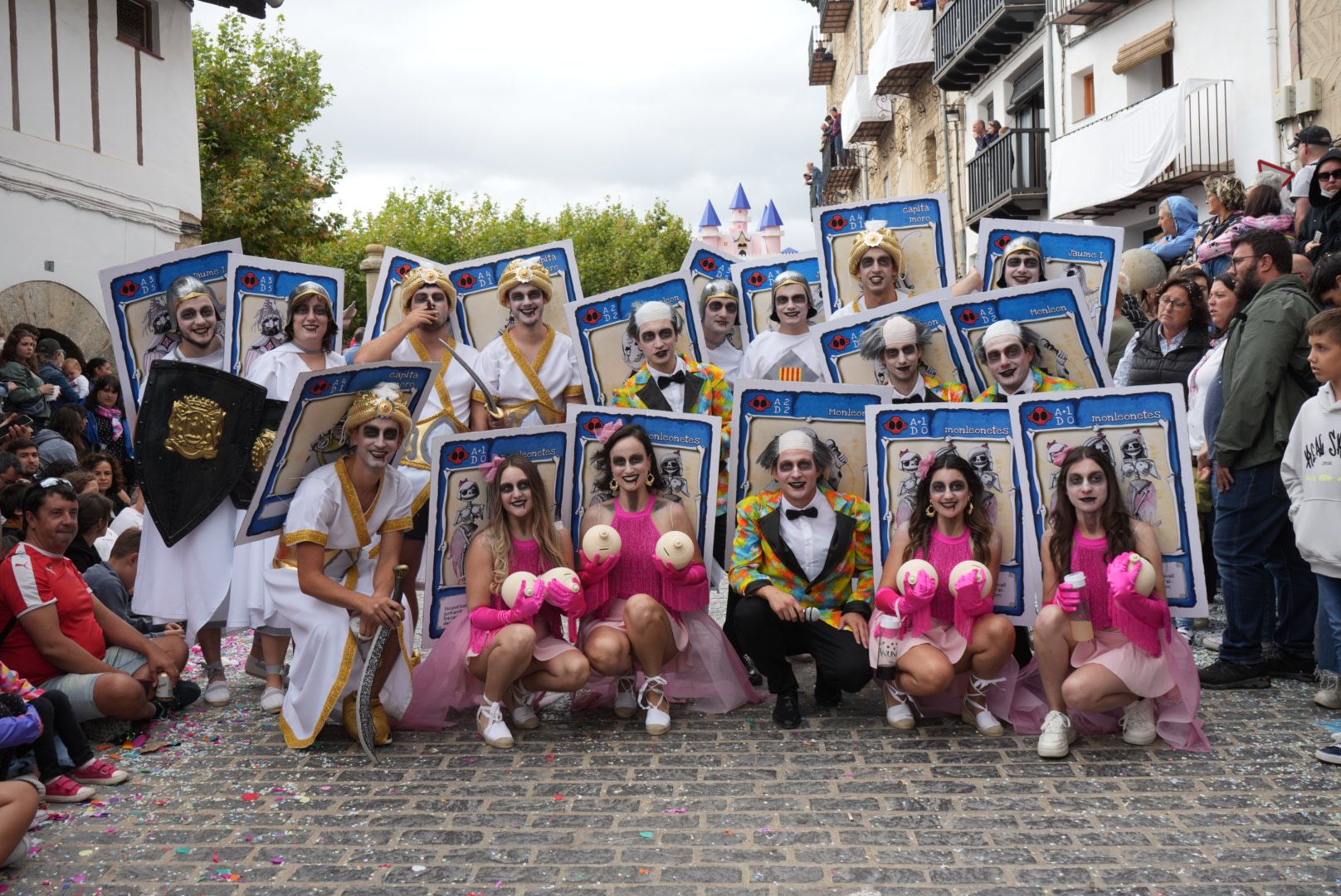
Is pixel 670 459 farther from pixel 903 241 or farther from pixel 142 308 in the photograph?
pixel 142 308

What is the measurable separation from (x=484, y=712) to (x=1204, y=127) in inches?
467

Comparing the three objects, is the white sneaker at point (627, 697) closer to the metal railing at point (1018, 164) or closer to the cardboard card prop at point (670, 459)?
the cardboard card prop at point (670, 459)

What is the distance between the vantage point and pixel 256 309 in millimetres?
6492

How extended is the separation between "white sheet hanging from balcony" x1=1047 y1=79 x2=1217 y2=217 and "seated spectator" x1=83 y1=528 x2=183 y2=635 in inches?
476

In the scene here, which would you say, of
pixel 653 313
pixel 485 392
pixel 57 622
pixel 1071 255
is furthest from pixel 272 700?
pixel 1071 255

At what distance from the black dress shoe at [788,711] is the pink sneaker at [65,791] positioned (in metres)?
2.64

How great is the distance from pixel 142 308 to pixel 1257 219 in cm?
649

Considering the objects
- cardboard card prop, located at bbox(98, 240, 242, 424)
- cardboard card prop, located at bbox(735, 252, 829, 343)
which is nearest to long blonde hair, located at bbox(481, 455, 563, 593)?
cardboard card prop, located at bbox(98, 240, 242, 424)

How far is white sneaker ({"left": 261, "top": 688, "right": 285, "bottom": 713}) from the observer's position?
5980mm

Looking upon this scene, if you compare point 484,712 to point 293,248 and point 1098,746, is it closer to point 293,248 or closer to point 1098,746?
point 1098,746

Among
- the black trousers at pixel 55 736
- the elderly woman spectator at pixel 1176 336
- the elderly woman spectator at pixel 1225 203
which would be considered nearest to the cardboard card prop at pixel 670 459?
the black trousers at pixel 55 736

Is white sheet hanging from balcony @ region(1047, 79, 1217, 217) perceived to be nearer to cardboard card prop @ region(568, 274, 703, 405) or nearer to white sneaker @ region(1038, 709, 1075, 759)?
cardboard card prop @ region(568, 274, 703, 405)

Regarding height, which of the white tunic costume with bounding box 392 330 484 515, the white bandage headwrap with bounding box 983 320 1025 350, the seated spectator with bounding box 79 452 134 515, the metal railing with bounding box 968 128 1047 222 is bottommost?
the seated spectator with bounding box 79 452 134 515

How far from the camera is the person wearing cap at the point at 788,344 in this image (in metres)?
7.00
